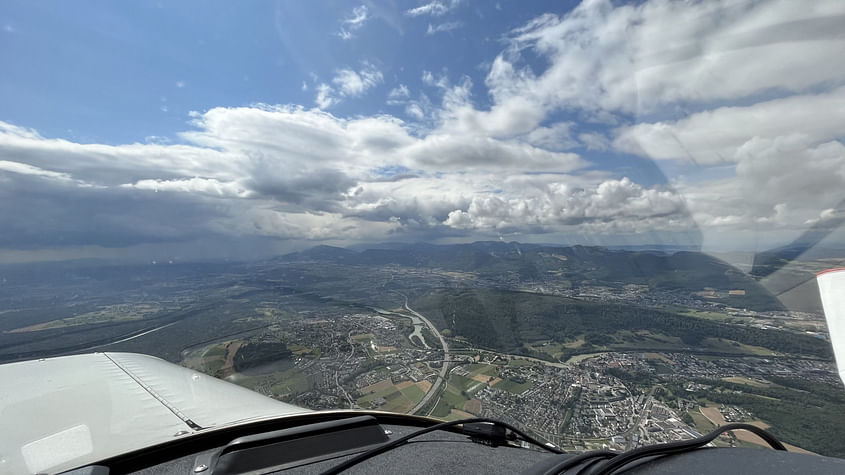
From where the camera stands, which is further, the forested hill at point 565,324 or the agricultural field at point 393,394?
the forested hill at point 565,324

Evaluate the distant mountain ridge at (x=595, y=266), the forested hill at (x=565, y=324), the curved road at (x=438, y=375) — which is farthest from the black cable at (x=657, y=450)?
the distant mountain ridge at (x=595, y=266)

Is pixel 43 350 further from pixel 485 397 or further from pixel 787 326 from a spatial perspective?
pixel 787 326

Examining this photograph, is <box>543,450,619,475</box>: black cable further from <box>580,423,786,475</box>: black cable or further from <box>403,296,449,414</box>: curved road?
<box>403,296,449,414</box>: curved road

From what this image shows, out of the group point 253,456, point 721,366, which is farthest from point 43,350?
point 721,366

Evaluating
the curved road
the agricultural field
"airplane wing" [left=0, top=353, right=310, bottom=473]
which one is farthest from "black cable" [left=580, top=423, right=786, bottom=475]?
the agricultural field

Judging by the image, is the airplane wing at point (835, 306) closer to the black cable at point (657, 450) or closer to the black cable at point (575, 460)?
the black cable at point (657, 450)

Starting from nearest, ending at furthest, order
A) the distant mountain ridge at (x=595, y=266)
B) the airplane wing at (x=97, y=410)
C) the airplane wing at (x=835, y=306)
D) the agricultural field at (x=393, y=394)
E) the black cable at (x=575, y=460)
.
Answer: the black cable at (x=575, y=460) < the airplane wing at (x=97, y=410) < the airplane wing at (x=835, y=306) < the agricultural field at (x=393, y=394) < the distant mountain ridge at (x=595, y=266)

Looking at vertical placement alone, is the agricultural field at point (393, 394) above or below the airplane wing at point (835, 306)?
below
